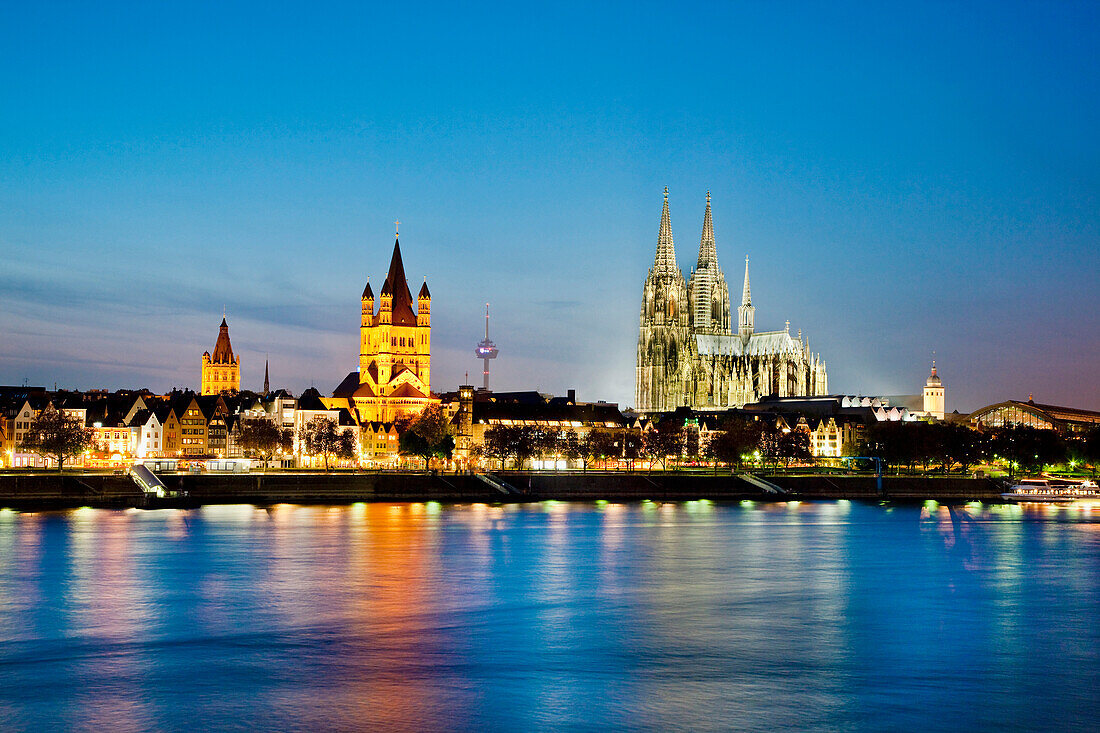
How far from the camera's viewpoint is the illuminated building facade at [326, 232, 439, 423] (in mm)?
129125

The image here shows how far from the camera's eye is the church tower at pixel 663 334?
15838 cm

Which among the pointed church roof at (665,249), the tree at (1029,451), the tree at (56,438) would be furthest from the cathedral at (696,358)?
the tree at (56,438)

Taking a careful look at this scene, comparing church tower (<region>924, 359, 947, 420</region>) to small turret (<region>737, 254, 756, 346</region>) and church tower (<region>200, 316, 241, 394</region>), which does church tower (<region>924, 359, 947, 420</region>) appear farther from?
church tower (<region>200, 316, 241, 394</region>)

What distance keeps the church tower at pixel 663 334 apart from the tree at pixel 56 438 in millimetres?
78800

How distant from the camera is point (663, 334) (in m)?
159

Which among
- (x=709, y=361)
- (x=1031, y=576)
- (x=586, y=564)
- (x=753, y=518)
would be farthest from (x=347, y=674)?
(x=709, y=361)

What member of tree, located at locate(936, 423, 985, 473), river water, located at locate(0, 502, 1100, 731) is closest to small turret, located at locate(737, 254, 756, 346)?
tree, located at locate(936, 423, 985, 473)

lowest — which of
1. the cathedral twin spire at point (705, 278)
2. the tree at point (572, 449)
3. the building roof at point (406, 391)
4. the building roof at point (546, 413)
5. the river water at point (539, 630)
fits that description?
the river water at point (539, 630)

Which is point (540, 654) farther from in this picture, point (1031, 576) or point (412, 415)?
point (412, 415)

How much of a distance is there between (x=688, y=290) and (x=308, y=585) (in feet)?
435

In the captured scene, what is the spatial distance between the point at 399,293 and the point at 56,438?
55.4 metres

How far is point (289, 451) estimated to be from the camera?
355ft

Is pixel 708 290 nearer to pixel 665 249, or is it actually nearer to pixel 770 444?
pixel 665 249

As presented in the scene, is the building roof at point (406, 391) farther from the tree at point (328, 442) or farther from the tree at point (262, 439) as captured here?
the tree at point (262, 439)
